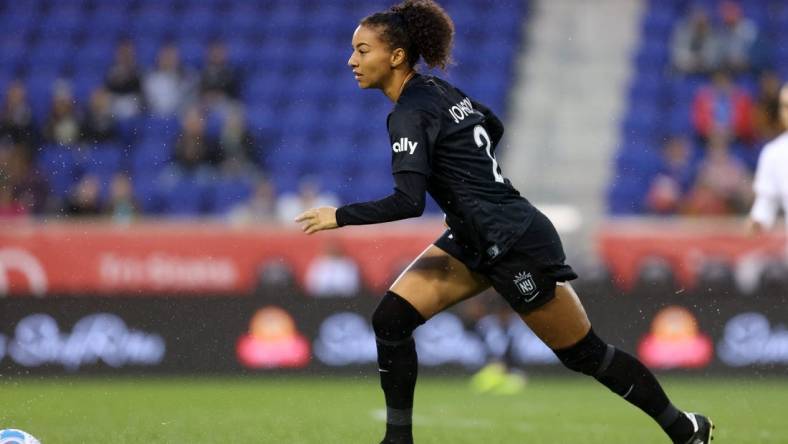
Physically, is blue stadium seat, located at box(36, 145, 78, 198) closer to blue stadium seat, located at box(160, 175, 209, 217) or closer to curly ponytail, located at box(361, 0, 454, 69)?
blue stadium seat, located at box(160, 175, 209, 217)

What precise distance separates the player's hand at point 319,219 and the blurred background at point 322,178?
6627 millimetres

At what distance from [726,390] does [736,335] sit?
3.43 ft

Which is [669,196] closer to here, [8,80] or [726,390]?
[726,390]

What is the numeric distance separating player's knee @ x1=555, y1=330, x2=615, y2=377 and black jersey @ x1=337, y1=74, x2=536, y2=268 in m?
0.58

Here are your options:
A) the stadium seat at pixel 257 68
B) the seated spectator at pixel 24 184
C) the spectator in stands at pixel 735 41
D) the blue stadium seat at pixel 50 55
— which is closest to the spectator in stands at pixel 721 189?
the spectator in stands at pixel 735 41

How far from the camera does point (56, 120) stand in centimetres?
1598

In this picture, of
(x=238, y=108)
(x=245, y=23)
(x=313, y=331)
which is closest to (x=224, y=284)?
(x=313, y=331)

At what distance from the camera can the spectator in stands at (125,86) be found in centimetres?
1661

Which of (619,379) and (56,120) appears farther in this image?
(56,120)

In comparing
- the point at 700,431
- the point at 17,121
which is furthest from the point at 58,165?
the point at 700,431

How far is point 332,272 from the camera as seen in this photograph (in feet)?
44.9

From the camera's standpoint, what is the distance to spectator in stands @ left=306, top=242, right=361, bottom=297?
44.5 feet

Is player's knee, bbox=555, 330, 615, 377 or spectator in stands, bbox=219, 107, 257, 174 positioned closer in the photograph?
player's knee, bbox=555, 330, 615, 377

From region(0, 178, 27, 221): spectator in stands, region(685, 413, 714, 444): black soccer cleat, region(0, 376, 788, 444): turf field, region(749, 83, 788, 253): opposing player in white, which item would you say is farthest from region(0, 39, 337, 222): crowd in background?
region(685, 413, 714, 444): black soccer cleat
